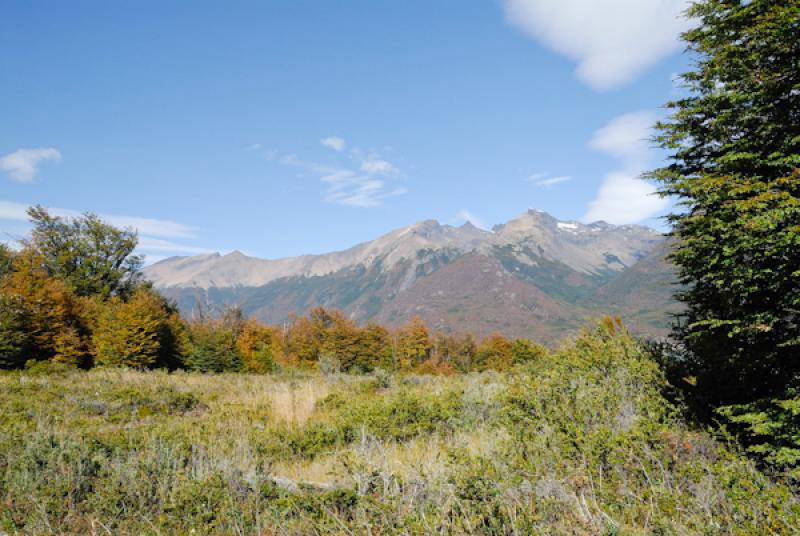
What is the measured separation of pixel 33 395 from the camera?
10.4 m

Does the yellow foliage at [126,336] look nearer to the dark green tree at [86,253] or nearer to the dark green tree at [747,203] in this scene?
the dark green tree at [86,253]

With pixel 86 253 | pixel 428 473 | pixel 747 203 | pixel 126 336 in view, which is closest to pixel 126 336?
pixel 126 336

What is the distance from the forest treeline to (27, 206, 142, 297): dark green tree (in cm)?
8

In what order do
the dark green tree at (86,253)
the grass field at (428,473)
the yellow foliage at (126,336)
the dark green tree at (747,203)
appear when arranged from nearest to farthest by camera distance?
the grass field at (428,473)
the dark green tree at (747,203)
the yellow foliage at (126,336)
the dark green tree at (86,253)

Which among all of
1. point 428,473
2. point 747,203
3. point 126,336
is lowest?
point 126,336

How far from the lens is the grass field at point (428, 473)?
2.82 m

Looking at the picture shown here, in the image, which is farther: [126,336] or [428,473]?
[126,336]

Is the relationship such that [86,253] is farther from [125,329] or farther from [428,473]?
[428,473]

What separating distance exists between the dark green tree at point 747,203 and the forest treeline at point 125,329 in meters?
4.49

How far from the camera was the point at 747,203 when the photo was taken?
5.32 m

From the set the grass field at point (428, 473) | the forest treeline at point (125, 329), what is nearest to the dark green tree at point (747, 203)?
the grass field at point (428, 473)

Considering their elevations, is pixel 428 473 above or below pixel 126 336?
above

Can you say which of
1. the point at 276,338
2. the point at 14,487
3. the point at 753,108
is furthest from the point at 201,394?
the point at 276,338

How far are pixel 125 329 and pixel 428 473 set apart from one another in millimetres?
30290
